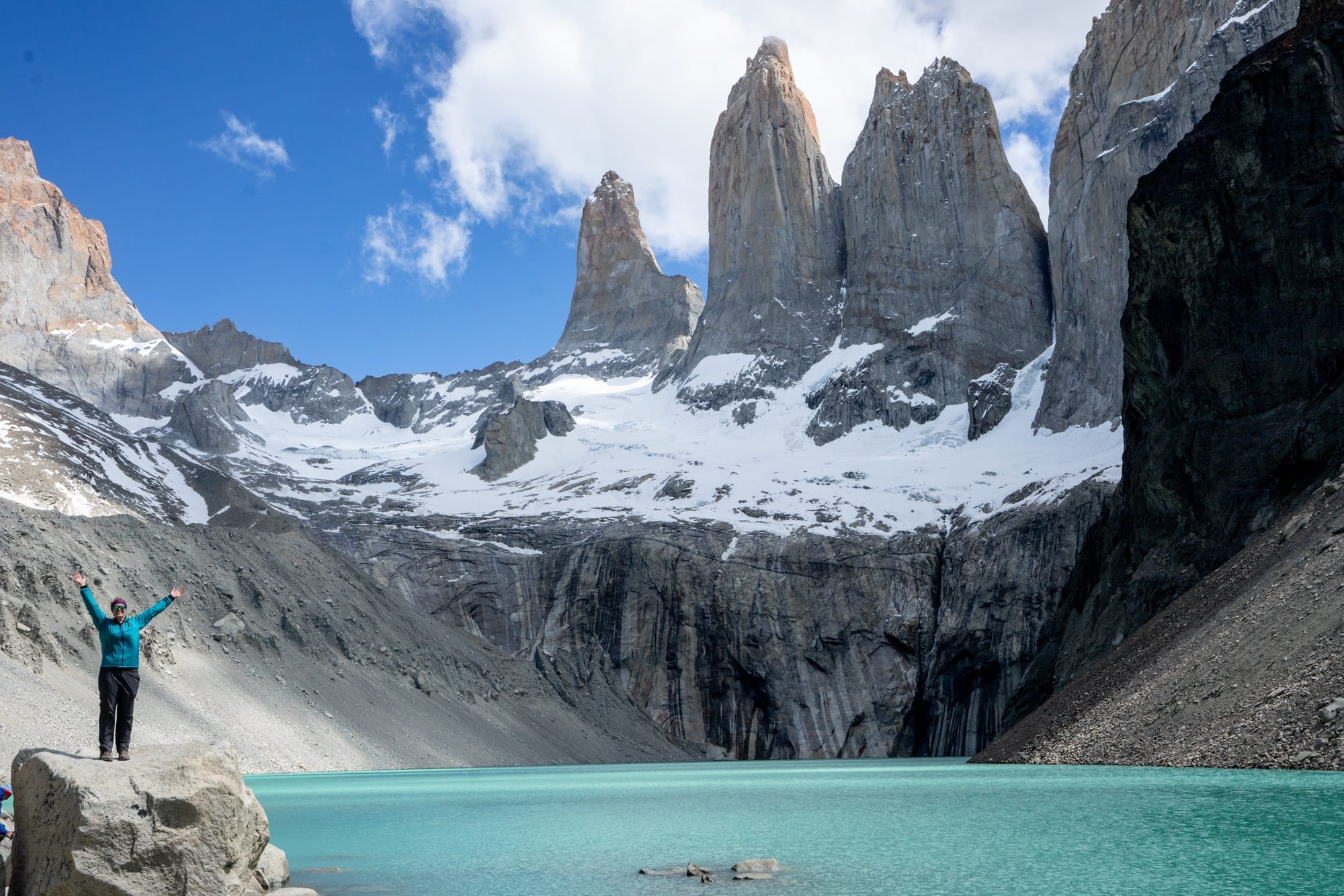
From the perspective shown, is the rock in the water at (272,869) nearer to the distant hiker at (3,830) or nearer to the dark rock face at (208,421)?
the distant hiker at (3,830)

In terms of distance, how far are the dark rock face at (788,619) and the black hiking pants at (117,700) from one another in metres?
61.4

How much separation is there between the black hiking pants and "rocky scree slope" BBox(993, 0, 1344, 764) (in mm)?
28760

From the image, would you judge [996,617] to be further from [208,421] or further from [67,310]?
[67,310]

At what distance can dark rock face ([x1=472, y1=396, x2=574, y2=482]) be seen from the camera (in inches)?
4744

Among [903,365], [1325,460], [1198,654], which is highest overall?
[903,365]

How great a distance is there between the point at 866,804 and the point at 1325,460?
79.5 feet

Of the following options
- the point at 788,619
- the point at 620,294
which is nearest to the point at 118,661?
the point at 788,619

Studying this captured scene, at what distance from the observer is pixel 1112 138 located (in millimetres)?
96188

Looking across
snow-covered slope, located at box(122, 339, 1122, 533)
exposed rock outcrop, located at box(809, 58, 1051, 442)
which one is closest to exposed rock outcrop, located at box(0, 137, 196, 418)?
snow-covered slope, located at box(122, 339, 1122, 533)

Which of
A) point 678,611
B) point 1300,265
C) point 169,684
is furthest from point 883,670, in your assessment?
point 169,684

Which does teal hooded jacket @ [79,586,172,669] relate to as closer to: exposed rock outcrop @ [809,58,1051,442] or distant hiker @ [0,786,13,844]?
distant hiker @ [0,786,13,844]

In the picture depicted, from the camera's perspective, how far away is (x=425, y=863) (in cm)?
1702

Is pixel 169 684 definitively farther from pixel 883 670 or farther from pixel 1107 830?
pixel 883 670

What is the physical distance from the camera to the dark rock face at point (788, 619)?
255 ft
